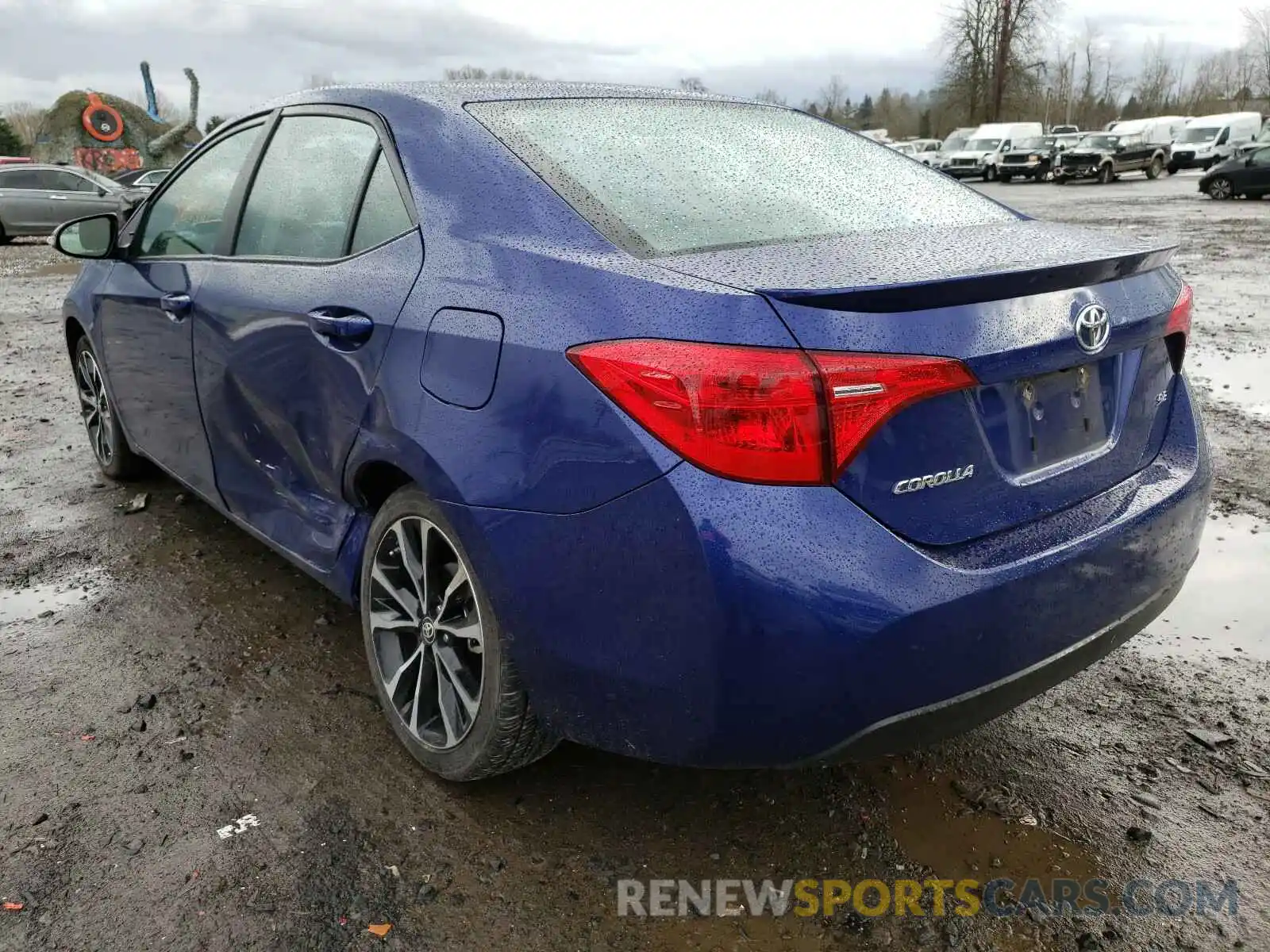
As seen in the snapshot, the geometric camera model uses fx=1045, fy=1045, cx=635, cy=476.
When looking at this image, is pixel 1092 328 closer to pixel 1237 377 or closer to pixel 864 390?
pixel 864 390

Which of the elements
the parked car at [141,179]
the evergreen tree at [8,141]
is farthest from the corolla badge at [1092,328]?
the evergreen tree at [8,141]

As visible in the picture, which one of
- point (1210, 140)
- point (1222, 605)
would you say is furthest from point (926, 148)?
point (1222, 605)

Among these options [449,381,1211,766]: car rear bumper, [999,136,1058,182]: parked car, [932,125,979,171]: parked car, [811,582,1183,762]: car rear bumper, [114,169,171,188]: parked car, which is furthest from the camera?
[932,125,979,171]: parked car

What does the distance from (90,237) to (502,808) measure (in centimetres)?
289

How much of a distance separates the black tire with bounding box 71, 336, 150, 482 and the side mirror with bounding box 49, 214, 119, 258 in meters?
0.63

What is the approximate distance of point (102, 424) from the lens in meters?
4.91

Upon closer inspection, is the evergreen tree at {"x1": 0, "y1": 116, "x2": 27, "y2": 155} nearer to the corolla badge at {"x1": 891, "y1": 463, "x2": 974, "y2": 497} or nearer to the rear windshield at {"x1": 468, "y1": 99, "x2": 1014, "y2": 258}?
the rear windshield at {"x1": 468, "y1": 99, "x2": 1014, "y2": 258}

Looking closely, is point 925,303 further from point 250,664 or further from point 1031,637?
point 250,664

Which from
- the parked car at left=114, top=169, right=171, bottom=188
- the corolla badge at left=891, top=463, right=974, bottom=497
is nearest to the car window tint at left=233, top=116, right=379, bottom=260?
the corolla badge at left=891, top=463, right=974, bottom=497

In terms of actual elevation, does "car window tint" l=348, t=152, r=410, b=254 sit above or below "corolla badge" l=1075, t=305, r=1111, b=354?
Result: above

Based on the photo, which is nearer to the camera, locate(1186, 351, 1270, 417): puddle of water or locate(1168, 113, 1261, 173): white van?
locate(1186, 351, 1270, 417): puddle of water

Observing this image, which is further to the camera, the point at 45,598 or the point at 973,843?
the point at 45,598

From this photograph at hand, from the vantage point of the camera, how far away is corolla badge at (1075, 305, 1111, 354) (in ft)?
6.79

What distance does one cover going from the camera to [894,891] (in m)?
2.22
